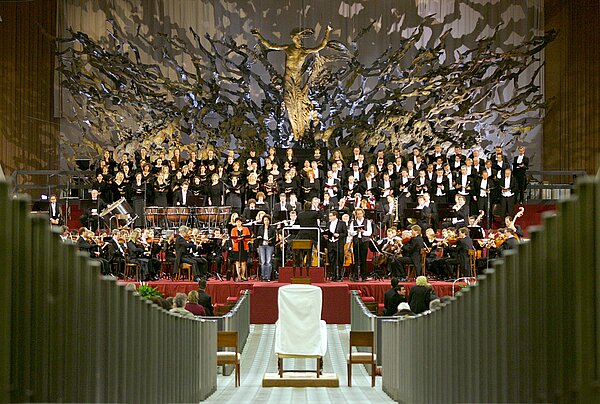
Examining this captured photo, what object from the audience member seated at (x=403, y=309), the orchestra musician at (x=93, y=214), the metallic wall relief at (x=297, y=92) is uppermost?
the metallic wall relief at (x=297, y=92)

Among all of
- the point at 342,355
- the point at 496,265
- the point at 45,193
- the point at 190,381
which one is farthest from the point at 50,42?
the point at 496,265

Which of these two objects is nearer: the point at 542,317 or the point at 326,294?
the point at 542,317

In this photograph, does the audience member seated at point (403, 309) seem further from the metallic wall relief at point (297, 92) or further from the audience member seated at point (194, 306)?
the metallic wall relief at point (297, 92)

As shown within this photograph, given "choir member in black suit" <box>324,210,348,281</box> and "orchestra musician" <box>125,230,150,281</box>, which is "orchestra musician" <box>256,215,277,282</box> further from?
"orchestra musician" <box>125,230,150,281</box>

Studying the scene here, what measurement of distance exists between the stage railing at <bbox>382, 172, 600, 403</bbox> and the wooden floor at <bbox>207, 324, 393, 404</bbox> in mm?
3734

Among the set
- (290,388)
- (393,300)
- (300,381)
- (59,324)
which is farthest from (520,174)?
(59,324)

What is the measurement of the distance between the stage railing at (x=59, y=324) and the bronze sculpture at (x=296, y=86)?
15806 millimetres

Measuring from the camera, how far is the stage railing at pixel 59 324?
8.61 feet

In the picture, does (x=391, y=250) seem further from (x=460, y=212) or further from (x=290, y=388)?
(x=290, y=388)

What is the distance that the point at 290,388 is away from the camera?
843 cm

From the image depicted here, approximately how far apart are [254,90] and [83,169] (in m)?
5.12

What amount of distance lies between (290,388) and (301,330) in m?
0.52

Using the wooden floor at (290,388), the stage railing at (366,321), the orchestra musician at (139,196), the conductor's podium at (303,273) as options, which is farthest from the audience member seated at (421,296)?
the orchestra musician at (139,196)

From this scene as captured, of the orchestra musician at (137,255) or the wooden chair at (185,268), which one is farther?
the wooden chair at (185,268)
